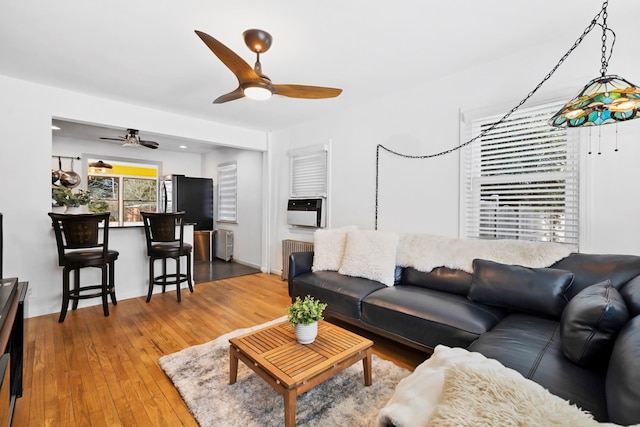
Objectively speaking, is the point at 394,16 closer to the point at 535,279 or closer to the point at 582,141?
the point at 582,141

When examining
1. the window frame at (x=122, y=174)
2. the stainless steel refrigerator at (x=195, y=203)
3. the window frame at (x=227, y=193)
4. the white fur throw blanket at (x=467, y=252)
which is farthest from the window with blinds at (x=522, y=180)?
Answer: the window frame at (x=122, y=174)

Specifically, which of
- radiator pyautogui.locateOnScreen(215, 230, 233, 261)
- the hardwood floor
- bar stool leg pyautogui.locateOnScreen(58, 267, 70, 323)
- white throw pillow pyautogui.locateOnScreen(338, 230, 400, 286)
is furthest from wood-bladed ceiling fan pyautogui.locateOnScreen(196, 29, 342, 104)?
radiator pyautogui.locateOnScreen(215, 230, 233, 261)

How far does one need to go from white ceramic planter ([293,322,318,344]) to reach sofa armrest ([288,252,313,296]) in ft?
4.58

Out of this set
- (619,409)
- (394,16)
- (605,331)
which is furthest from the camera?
(394,16)

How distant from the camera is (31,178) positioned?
3.18 m

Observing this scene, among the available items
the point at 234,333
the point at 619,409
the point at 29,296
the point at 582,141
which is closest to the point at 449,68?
the point at 582,141

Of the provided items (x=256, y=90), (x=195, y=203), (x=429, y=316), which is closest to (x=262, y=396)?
(x=429, y=316)

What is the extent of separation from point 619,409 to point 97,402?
2532mm

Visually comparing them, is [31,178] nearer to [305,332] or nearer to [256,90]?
[256,90]

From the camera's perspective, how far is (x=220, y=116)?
4320 mm

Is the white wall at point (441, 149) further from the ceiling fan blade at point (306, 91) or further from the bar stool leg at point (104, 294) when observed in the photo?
the bar stool leg at point (104, 294)

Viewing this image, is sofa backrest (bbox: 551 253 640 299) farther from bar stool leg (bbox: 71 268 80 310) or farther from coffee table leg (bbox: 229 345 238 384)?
bar stool leg (bbox: 71 268 80 310)

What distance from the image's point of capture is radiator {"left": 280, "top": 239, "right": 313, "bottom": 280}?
4395 mm

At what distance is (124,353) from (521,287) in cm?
312
